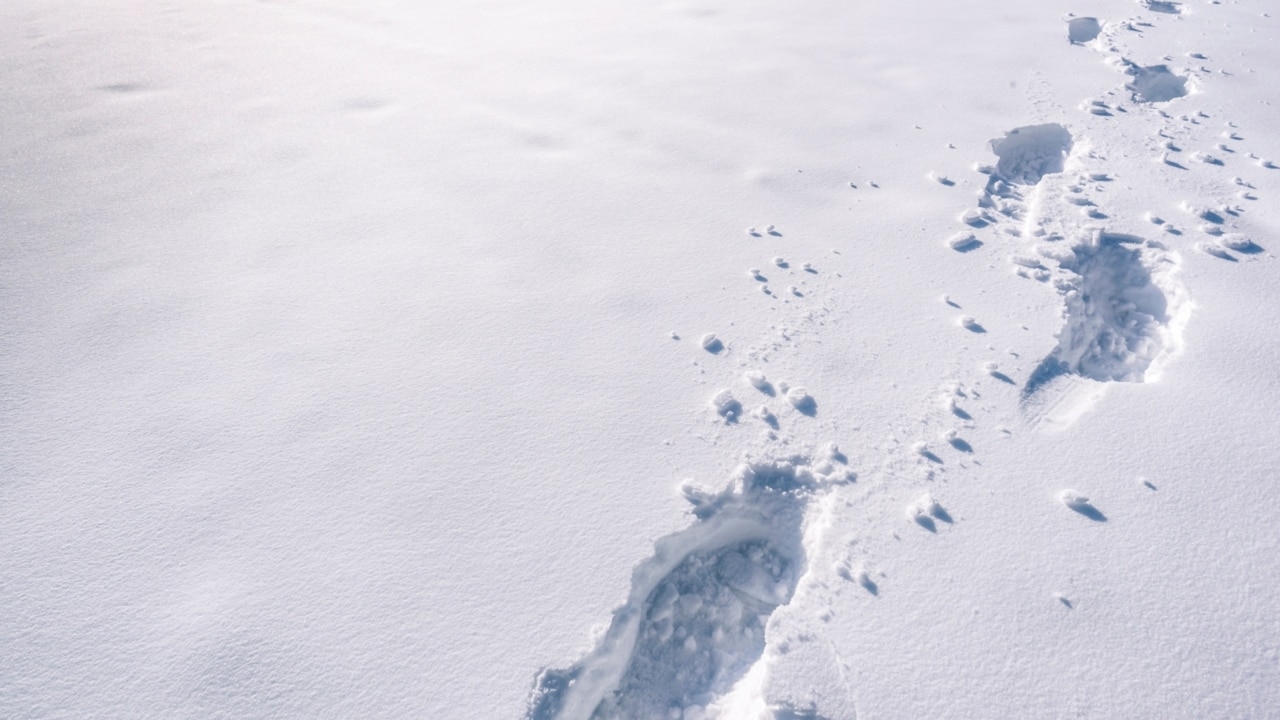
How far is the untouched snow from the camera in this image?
1.58 m

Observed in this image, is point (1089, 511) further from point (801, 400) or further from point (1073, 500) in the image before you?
point (801, 400)

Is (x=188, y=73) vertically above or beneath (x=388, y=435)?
above

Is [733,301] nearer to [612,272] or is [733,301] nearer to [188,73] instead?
[612,272]

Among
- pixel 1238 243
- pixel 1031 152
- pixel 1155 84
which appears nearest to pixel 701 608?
pixel 1238 243

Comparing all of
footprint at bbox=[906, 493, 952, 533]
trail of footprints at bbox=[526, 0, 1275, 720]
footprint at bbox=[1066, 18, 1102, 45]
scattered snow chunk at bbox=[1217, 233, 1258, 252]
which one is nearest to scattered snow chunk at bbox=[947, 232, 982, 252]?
trail of footprints at bbox=[526, 0, 1275, 720]

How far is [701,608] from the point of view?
69.4 inches

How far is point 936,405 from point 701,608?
35.1 inches

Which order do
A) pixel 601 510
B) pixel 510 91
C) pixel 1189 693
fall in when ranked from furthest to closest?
pixel 510 91, pixel 601 510, pixel 1189 693

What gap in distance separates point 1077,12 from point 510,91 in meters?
3.66

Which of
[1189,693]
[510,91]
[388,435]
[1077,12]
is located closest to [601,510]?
[388,435]

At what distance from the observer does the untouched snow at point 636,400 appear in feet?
5.19

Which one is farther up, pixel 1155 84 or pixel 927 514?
pixel 1155 84

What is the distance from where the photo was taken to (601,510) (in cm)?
183

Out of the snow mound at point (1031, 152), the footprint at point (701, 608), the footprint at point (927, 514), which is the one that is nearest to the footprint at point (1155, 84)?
the snow mound at point (1031, 152)
